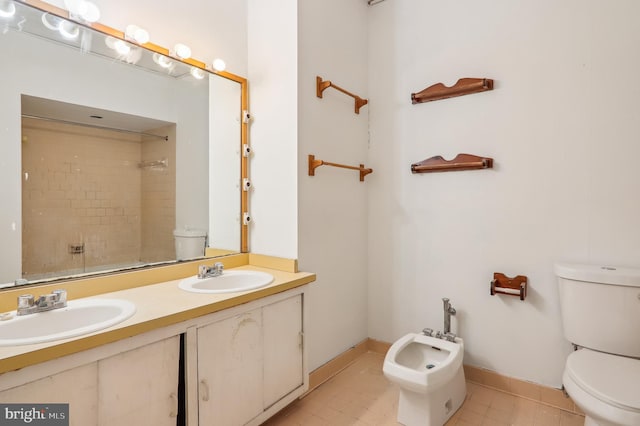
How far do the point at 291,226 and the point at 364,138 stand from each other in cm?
93

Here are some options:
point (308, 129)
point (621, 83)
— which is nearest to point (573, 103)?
point (621, 83)

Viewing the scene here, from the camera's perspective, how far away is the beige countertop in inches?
35.0

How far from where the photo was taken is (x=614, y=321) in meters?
→ 1.50

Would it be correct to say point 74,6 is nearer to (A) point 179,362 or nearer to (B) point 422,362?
(A) point 179,362

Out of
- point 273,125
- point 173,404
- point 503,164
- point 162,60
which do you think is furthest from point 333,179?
point 173,404

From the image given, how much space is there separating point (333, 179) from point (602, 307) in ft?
4.91

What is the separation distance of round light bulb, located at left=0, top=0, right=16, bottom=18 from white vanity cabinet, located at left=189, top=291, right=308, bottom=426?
1.39m

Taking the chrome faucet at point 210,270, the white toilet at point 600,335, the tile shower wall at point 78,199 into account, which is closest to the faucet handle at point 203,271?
the chrome faucet at point 210,270

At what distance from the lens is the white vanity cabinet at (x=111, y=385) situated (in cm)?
91

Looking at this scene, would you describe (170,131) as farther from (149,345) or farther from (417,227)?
(417,227)

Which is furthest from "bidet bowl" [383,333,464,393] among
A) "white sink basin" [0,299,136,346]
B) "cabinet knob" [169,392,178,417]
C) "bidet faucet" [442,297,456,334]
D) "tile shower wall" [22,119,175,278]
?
"tile shower wall" [22,119,175,278]

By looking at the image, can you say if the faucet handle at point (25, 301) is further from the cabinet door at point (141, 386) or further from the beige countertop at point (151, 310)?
the cabinet door at point (141, 386)

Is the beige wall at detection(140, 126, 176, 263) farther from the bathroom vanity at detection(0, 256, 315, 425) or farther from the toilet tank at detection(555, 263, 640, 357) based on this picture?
the toilet tank at detection(555, 263, 640, 357)

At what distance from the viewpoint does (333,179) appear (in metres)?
2.14
